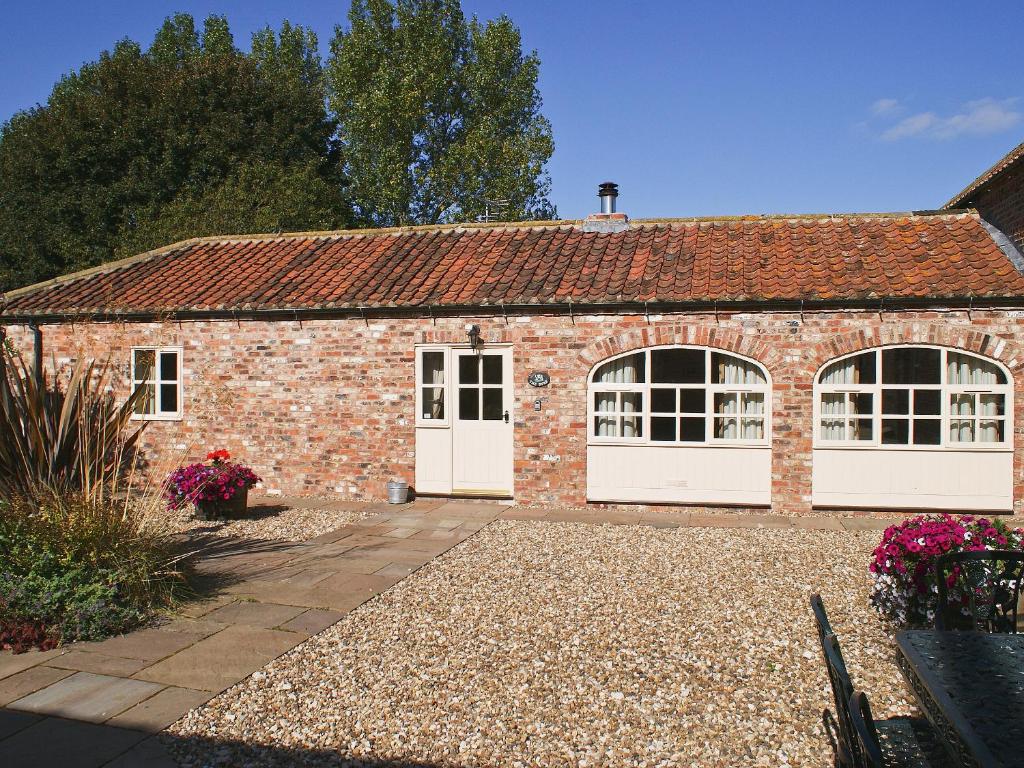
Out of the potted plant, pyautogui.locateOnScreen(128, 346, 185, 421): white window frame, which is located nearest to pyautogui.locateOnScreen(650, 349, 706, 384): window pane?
the potted plant

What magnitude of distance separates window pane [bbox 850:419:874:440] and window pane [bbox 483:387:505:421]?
5004 mm

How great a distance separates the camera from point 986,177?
12.0 meters

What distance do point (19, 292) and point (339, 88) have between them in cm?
1801

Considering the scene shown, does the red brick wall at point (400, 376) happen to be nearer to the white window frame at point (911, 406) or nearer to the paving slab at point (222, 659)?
the white window frame at point (911, 406)

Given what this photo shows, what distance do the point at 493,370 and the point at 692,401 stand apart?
9.82ft

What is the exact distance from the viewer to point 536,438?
11242 millimetres

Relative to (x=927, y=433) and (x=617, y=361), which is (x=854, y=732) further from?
(x=927, y=433)

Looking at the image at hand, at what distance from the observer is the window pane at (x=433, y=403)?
38.5 ft

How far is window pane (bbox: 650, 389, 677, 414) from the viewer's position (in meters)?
11.0

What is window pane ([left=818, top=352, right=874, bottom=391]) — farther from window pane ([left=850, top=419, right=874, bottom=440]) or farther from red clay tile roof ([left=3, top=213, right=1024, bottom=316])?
red clay tile roof ([left=3, top=213, right=1024, bottom=316])

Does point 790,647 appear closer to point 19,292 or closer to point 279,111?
point 19,292

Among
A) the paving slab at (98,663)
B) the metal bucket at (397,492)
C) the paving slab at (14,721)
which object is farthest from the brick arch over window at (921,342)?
the paving slab at (14,721)

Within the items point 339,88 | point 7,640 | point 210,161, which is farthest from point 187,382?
point 339,88

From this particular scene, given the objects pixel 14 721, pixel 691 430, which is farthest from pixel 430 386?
pixel 14 721
